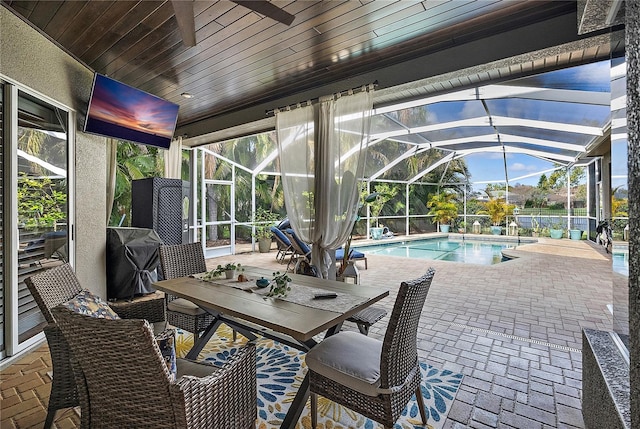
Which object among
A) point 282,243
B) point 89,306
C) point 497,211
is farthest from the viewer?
point 497,211

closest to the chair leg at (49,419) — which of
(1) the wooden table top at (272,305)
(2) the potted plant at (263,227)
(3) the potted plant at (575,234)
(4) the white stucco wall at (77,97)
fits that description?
(1) the wooden table top at (272,305)

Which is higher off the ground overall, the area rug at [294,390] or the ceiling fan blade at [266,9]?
the ceiling fan blade at [266,9]

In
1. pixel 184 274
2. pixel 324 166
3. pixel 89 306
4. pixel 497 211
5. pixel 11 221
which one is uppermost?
pixel 324 166

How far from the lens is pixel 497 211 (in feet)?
42.2

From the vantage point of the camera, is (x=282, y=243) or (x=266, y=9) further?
(x=282, y=243)

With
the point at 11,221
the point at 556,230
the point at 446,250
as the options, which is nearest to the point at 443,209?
the point at 446,250

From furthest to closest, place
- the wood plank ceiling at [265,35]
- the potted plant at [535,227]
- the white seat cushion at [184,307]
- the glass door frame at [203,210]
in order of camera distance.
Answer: the potted plant at [535,227] → the glass door frame at [203,210] → the white seat cushion at [184,307] → the wood plank ceiling at [265,35]

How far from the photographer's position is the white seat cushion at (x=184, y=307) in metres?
2.63

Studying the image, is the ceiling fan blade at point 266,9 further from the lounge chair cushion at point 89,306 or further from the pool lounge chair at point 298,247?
the pool lounge chair at point 298,247

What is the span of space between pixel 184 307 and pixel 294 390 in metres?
1.18

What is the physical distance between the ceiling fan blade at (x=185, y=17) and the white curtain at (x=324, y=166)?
1833mm

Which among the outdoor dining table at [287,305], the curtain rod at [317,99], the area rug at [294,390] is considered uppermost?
the curtain rod at [317,99]

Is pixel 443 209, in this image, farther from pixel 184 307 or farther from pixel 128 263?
pixel 184 307

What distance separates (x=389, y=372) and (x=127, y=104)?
407 cm
